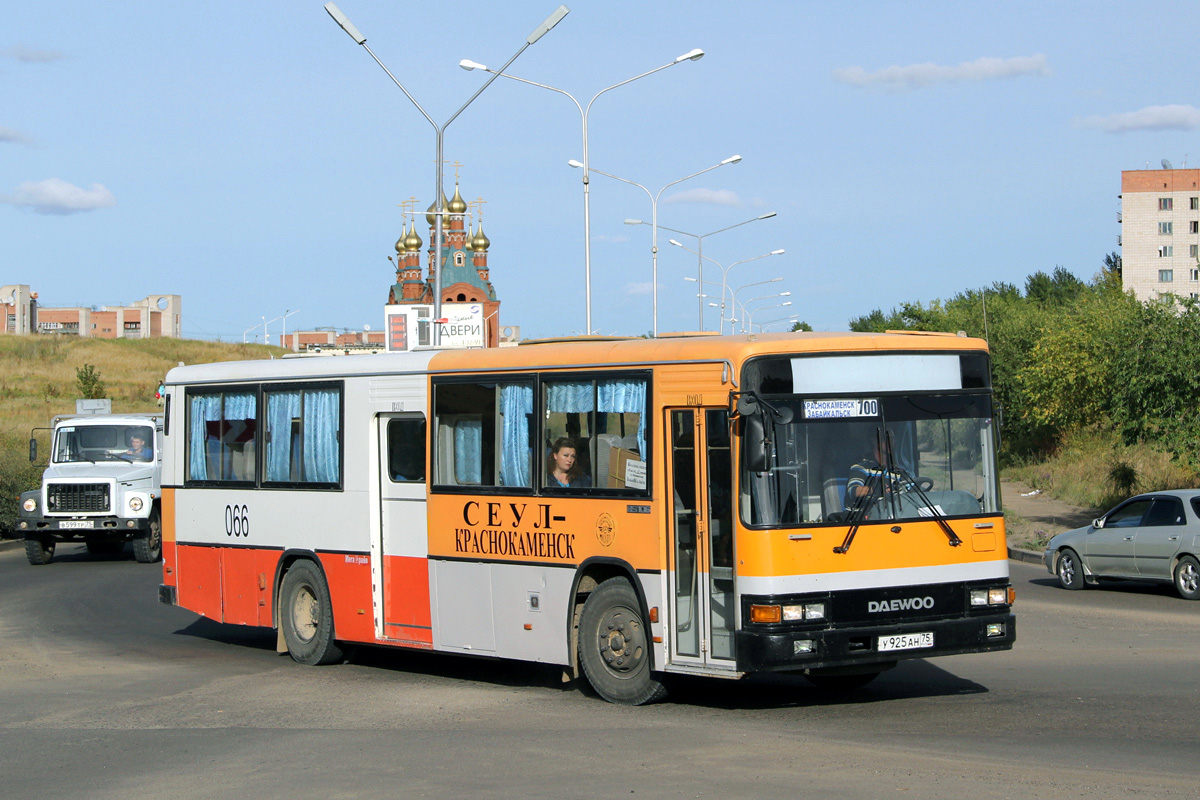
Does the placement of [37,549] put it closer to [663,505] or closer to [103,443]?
[103,443]

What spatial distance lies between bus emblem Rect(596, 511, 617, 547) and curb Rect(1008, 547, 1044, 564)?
50.7 feet

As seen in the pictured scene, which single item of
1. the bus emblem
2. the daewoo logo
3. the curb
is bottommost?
the curb

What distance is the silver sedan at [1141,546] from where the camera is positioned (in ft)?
58.0

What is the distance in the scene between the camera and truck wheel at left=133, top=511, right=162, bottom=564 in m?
25.5

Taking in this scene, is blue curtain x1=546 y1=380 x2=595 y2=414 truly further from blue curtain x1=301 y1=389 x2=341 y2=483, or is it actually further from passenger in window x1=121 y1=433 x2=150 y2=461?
passenger in window x1=121 y1=433 x2=150 y2=461

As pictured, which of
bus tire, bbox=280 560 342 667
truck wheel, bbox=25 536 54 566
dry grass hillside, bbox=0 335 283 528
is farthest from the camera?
dry grass hillside, bbox=0 335 283 528

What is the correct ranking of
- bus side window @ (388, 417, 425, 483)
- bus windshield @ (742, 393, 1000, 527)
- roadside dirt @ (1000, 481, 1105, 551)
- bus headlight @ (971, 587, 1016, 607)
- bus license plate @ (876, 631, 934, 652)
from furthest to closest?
roadside dirt @ (1000, 481, 1105, 551) → bus side window @ (388, 417, 425, 483) → bus headlight @ (971, 587, 1016, 607) → bus license plate @ (876, 631, 934, 652) → bus windshield @ (742, 393, 1000, 527)

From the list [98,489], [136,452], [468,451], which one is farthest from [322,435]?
[136,452]

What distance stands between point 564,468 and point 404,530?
215 centimetres

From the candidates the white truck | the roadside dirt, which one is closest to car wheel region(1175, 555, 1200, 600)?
the roadside dirt

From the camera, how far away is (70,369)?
88688mm

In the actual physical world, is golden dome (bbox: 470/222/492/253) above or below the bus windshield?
above

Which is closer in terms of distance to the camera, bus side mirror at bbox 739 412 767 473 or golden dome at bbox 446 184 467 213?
bus side mirror at bbox 739 412 767 473

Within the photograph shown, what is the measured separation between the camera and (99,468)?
2539 centimetres
